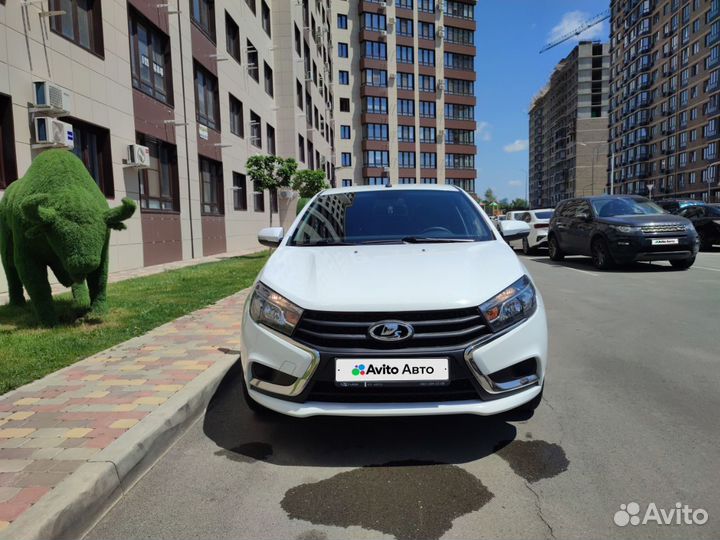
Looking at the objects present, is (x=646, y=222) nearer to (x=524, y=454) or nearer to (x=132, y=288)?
(x=524, y=454)

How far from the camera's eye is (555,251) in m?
14.9

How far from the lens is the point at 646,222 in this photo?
1111 centimetres

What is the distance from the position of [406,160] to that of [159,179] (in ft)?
188

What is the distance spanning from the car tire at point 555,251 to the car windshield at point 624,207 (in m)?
2.15

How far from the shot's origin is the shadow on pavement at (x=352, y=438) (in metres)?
3.02

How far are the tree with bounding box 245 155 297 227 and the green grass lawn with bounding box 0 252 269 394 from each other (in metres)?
7.41

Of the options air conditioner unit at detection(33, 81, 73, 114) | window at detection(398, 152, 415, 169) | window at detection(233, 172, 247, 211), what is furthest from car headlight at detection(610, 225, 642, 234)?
window at detection(398, 152, 415, 169)

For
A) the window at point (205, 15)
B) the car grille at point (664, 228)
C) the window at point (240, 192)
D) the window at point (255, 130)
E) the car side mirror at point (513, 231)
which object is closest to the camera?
the car side mirror at point (513, 231)

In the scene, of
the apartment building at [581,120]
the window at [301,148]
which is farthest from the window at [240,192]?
the apartment building at [581,120]

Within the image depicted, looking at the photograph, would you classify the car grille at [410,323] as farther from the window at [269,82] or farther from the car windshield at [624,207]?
the window at [269,82]

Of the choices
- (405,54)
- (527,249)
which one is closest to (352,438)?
(527,249)

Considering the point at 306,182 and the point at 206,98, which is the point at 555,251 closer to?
the point at 306,182

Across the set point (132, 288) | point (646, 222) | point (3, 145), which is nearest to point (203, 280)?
point (132, 288)

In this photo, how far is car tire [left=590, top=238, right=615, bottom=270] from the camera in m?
11.8
